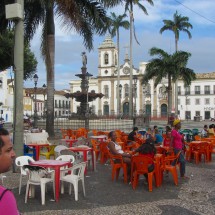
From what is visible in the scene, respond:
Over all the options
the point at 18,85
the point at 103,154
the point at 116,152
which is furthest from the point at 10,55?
the point at 116,152

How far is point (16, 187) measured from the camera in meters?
7.40

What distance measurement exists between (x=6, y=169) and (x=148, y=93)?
81848 mm

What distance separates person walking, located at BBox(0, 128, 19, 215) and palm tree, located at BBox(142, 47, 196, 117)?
3246 centimetres

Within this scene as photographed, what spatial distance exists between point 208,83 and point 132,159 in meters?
77.3

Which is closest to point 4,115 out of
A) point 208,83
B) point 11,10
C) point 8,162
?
point 208,83

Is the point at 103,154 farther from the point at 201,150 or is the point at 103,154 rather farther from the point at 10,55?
the point at 10,55

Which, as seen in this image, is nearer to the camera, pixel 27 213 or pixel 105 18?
pixel 27 213

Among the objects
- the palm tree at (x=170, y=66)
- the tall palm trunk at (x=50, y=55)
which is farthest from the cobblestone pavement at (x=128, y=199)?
the palm tree at (x=170, y=66)

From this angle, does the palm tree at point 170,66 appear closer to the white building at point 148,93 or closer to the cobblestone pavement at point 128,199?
the cobblestone pavement at point 128,199

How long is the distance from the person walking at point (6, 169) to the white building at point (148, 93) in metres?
76.1

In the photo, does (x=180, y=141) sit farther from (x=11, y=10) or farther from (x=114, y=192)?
(x=11, y=10)

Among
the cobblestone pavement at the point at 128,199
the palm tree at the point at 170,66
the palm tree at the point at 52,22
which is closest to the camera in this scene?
the cobblestone pavement at the point at 128,199

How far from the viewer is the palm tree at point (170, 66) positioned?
33.4 metres

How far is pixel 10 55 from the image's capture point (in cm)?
2586
